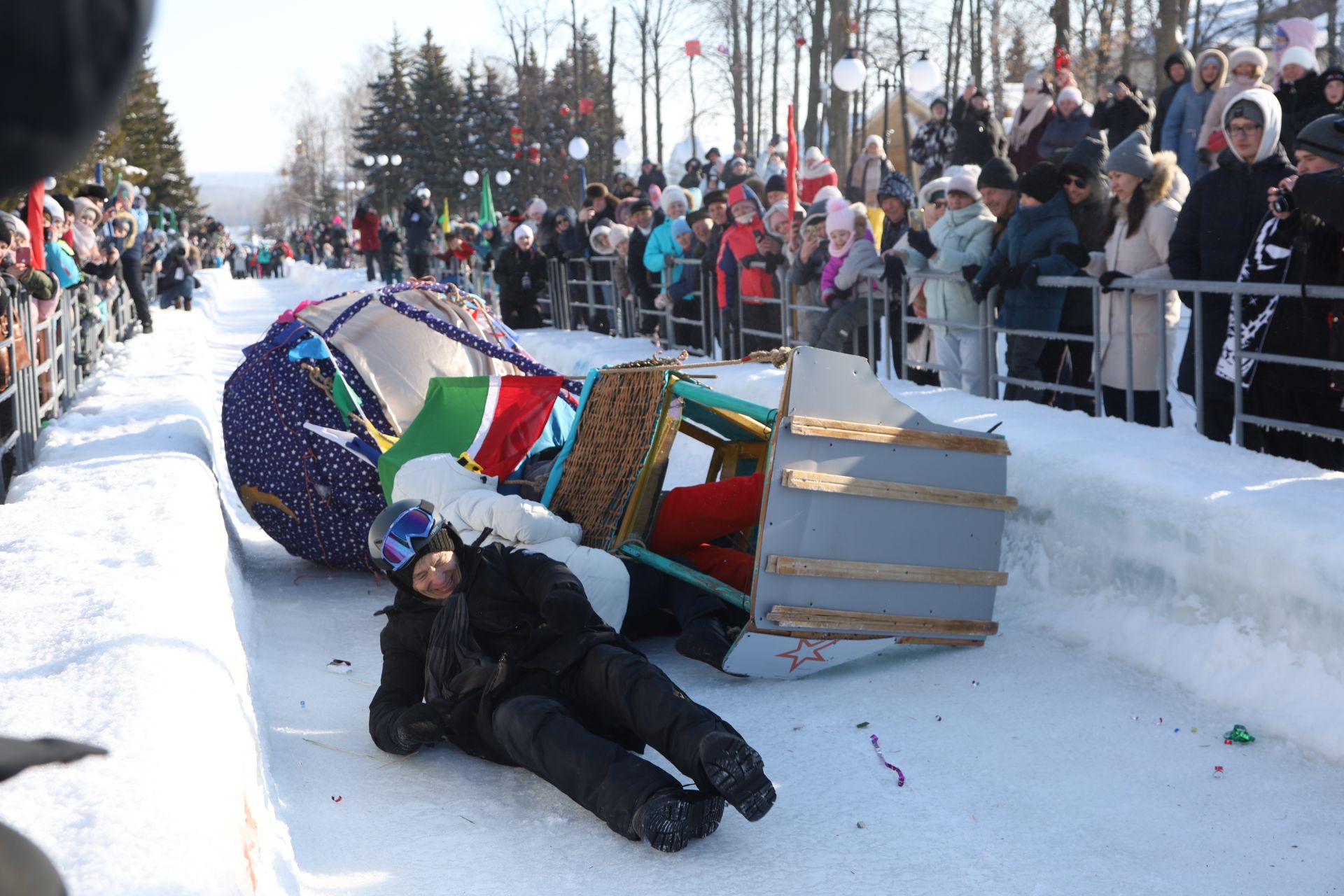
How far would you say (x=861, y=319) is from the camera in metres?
7.48

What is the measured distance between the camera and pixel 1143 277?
547 cm

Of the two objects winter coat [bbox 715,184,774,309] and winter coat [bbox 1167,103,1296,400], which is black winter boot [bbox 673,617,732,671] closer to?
winter coat [bbox 1167,103,1296,400]

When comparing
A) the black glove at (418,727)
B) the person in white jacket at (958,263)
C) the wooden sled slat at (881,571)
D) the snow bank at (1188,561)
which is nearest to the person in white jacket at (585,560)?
the wooden sled slat at (881,571)

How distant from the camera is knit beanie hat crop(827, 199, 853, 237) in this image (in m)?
7.46

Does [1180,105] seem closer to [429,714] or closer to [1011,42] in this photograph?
[429,714]

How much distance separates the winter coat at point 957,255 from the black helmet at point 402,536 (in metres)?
3.64

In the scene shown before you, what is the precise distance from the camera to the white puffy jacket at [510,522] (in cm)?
450

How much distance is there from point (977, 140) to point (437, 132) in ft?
137

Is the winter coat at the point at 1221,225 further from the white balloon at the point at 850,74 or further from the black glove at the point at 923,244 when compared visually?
the white balloon at the point at 850,74

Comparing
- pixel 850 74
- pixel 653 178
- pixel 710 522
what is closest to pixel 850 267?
pixel 710 522

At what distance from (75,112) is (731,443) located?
16.7 ft

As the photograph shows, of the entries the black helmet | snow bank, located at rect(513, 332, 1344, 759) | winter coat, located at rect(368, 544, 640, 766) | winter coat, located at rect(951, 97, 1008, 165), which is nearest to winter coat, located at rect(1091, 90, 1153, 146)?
winter coat, located at rect(951, 97, 1008, 165)

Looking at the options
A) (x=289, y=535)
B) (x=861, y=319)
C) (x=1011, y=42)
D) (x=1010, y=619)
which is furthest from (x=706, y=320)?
(x=1011, y=42)

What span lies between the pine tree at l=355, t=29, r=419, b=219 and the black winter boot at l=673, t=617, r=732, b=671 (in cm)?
4642
